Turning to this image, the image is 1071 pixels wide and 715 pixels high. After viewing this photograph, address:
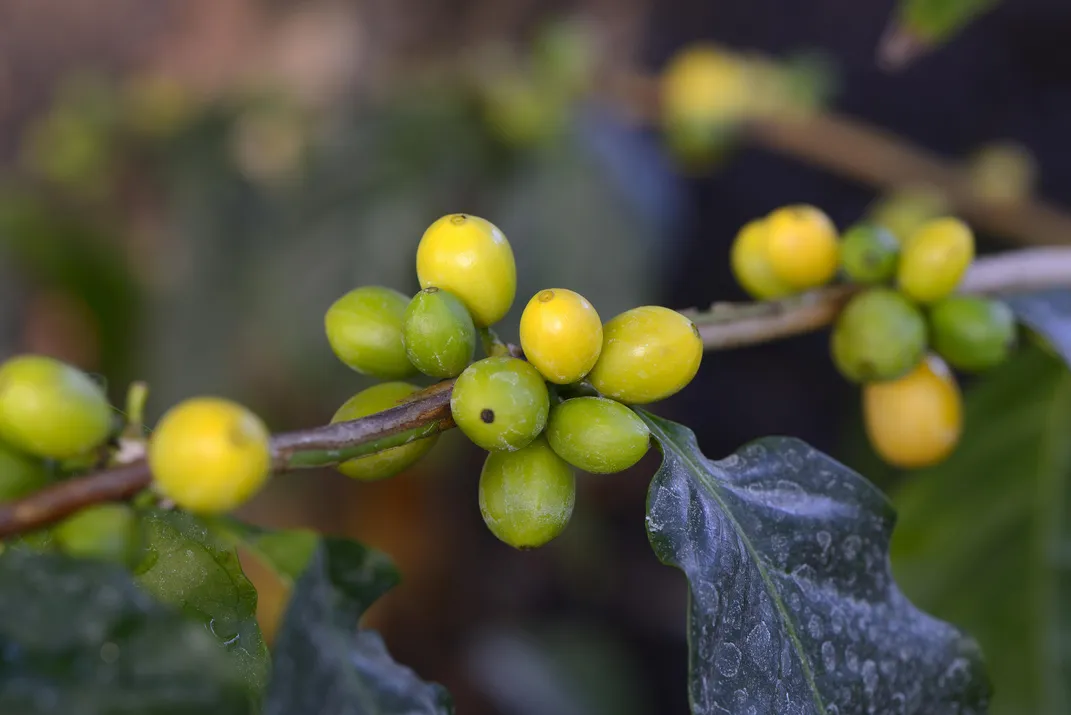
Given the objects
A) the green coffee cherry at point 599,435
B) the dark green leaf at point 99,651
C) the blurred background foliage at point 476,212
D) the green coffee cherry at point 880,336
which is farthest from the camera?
the blurred background foliage at point 476,212

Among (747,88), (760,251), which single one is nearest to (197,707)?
(760,251)

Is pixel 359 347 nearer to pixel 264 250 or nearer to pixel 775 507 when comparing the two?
pixel 775 507

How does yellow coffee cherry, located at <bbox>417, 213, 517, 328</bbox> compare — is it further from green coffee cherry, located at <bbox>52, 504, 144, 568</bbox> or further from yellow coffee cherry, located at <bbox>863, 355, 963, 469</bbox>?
yellow coffee cherry, located at <bbox>863, 355, 963, 469</bbox>

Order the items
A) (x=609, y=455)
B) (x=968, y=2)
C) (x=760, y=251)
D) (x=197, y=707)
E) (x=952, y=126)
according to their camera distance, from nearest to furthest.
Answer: (x=197, y=707), (x=609, y=455), (x=760, y=251), (x=968, y=2), (x=952, y=126)

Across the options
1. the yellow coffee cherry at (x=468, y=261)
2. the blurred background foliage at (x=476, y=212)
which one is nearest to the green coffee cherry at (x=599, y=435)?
the yellow coffee cherry at (x=468, y=261)

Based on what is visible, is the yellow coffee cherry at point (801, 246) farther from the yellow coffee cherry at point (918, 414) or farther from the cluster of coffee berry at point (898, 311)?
the yellow coffee cherry at point (918, 414)

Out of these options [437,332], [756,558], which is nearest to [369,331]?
[437,332]

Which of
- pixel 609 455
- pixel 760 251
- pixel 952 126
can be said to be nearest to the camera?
pixel 609 455

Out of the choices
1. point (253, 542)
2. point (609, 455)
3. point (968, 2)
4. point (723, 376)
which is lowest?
point (723, 376)
